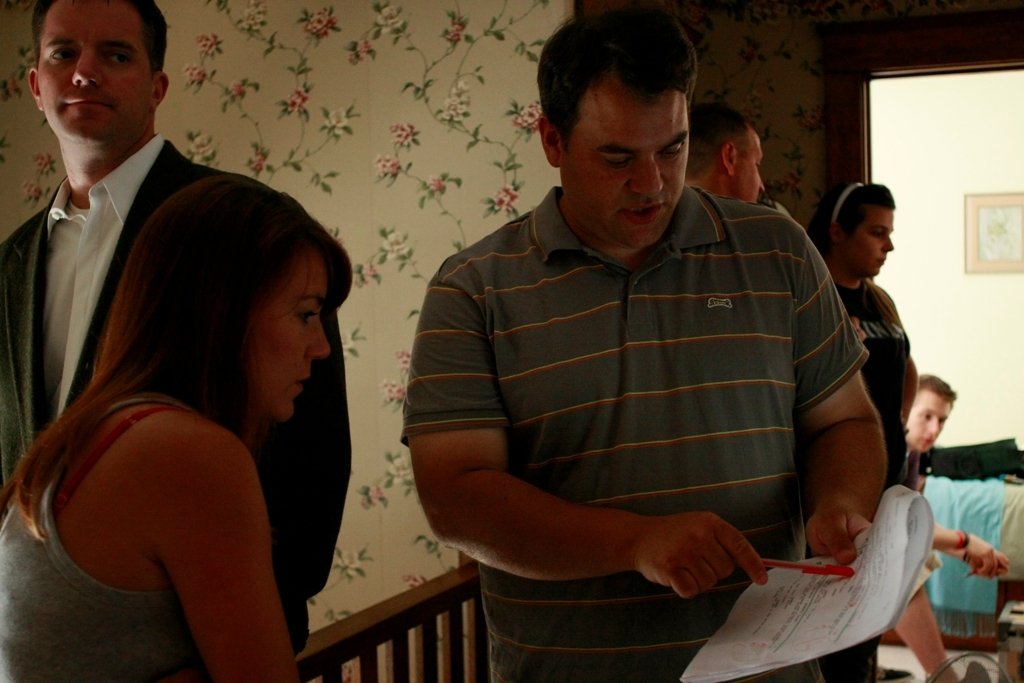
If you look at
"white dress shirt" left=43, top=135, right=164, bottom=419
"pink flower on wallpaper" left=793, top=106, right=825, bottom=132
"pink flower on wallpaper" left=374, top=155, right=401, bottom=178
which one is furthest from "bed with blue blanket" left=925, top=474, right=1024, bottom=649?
"white dress shirt" left=43, top=135, right=164, bottom=419

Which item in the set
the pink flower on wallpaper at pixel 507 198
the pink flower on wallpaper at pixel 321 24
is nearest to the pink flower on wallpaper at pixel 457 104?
the pink flower on wallpaper at pixel 507 198

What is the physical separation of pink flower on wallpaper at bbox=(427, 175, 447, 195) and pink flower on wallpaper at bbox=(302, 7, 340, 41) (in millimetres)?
550

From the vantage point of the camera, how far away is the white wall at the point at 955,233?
21.9ft

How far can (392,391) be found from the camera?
3.18 metres

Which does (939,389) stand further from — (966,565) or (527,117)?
(527,117)

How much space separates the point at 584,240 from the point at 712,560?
0.51 metres

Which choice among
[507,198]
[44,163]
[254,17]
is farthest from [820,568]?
[44,163]

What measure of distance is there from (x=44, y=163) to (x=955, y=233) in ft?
17.7

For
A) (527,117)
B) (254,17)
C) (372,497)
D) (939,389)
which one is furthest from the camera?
(939,389)

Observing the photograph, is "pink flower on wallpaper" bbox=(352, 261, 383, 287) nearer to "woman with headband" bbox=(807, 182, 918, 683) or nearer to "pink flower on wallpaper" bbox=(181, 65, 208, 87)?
"pink flower on wallpaper" bbox=(181, 65, 208, 87)

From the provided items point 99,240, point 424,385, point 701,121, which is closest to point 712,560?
point 424,385

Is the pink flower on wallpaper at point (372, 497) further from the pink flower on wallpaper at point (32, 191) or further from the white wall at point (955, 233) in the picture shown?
the white wall at point (955, 233)

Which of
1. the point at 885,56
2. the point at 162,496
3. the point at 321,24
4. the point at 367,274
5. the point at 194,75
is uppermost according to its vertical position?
the point at 885,56

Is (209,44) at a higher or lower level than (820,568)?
higher
